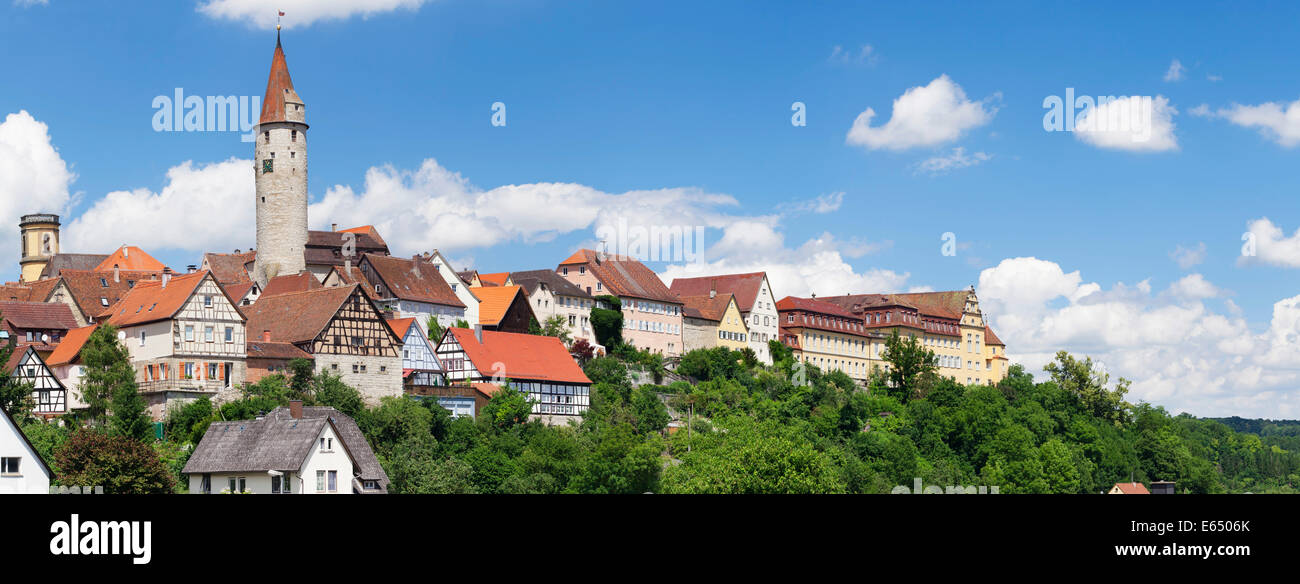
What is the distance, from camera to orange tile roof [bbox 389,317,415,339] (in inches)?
2749

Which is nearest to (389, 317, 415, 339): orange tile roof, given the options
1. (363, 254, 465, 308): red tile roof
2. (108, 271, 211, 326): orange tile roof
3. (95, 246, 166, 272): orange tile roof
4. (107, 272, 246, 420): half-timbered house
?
(363, 254, 465, 308): red tile roof

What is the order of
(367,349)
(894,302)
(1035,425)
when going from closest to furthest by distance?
(367,349)
(1035,425)
(894,302)

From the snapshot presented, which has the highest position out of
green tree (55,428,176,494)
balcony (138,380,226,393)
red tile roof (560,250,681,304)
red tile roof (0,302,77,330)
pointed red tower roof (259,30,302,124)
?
pointed red tower roof (259,30,302,124)

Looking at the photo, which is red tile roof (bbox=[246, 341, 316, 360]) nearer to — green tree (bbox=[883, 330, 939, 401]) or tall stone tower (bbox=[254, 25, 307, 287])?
tall stone tower (bbox=[254, 25, 307, 287])

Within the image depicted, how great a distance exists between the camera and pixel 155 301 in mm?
64438

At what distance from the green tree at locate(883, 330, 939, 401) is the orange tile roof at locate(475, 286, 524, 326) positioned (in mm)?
34777

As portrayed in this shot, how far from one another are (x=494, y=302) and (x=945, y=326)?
2153 inches

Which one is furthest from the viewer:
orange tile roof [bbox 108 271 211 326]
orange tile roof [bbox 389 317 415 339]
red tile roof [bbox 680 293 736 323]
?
red tile roof [bbox 680 293 736 323]

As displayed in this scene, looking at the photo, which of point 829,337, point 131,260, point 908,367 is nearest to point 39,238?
point 131,260

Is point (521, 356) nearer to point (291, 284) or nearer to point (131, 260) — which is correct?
point (291, 284)
